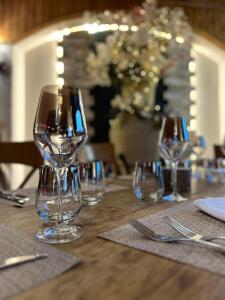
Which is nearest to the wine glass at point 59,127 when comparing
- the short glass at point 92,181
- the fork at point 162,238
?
the fork at point 162,238

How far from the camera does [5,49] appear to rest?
306 cm

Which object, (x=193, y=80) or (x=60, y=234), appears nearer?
(x=60, y=234)

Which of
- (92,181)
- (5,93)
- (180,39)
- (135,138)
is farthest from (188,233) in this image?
(5,93)

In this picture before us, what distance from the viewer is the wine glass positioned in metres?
0.51

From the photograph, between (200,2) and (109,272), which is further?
(200,2)

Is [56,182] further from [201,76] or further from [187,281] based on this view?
[201,76]

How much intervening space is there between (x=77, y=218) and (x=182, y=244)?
0.22 metres

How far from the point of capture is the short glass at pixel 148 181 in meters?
0.71

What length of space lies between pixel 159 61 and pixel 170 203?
1.35 m

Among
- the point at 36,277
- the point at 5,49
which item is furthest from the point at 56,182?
the point at 5,49

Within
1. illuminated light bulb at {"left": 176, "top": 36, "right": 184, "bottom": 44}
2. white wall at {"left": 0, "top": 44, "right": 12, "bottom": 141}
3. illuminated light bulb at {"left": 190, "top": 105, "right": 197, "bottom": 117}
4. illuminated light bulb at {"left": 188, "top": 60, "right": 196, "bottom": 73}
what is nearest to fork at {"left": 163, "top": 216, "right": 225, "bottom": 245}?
illuminated light bulb at {"left": 176, "top": 36, "right": 184, "bottom": 44}

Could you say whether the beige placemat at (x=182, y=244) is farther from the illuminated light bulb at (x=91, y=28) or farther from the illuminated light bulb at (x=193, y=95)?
the illuminated light bulb at (x=193, y=95)

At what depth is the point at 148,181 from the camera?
72 centimetres

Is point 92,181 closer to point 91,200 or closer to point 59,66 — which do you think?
point 91,200
